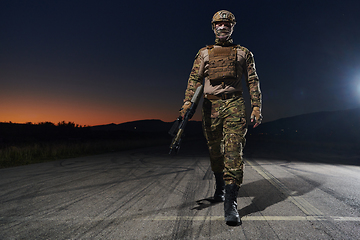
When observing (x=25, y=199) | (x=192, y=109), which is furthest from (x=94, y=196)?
(x=192, y=109)

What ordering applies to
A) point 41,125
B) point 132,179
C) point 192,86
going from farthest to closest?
A: point 41,125 < point 132,179 < point 192,86

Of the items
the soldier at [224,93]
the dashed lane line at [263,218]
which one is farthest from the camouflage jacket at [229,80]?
the dashed lane line at [263,218]

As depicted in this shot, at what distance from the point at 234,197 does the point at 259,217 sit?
38 centimetres

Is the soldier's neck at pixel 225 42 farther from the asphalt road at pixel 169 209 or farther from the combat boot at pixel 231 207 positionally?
the asphalt road at pixel 169 209

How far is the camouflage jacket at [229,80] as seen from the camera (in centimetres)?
359

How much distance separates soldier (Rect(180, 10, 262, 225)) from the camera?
3.36 meters

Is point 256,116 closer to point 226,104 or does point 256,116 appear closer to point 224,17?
point 226,104

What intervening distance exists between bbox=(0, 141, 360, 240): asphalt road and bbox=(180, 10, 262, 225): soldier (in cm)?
72

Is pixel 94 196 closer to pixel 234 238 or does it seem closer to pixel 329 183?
pixel 234 238

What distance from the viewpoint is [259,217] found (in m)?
2.93

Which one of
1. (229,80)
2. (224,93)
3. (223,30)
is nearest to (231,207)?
(224,93)

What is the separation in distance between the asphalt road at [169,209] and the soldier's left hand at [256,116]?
1.20 meters

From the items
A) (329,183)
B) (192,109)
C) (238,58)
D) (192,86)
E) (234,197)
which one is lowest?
(329,183)

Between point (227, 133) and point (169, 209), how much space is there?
1.32 meters
